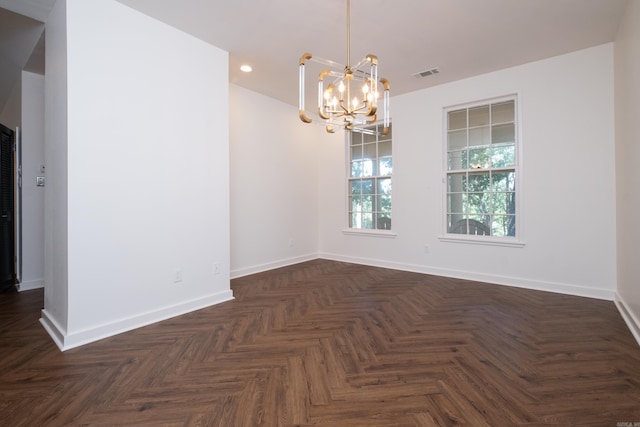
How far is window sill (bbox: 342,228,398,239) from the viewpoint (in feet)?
16.2

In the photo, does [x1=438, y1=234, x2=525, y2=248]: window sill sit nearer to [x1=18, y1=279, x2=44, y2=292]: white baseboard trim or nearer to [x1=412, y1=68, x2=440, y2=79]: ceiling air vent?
[x1=412, y1=68, x2=440, y2=79]: ceiling air vent

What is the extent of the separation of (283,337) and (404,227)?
3.02 meters

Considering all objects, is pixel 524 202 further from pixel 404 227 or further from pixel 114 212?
pixel 114 212

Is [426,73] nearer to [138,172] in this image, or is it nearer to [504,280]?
[504,280]

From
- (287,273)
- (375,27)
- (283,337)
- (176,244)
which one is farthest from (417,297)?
(375,27)

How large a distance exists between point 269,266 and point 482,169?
3.52 meters

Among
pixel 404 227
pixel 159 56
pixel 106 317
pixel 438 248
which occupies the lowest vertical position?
pixel 106 317

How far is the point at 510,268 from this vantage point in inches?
153

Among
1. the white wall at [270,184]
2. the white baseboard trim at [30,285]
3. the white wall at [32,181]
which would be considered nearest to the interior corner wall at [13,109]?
the white wall at [32,181]

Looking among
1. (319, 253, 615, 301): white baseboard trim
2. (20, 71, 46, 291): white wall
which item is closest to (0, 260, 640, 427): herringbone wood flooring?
(319, 253, 615, 301): white baseboard trim

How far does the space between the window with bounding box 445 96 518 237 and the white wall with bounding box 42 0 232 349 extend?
3231mm

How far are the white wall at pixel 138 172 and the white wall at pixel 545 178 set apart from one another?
2.93m

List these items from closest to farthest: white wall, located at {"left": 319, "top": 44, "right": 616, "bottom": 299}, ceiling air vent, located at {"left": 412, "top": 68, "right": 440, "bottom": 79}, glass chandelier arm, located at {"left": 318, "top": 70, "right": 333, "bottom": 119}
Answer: glass chandelier arm, located at {"left": 318, "top": 70, "right": 333, "bottom": 119} < white wall, located at {"left": 319, "top": 44, "right": 616, "bottom": 299} < ceiling air vent, located at {"left": 412, "top": 68, "right": 440, "bottom": 79}

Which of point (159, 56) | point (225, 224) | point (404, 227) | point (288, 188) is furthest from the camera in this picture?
point (288, 188)
